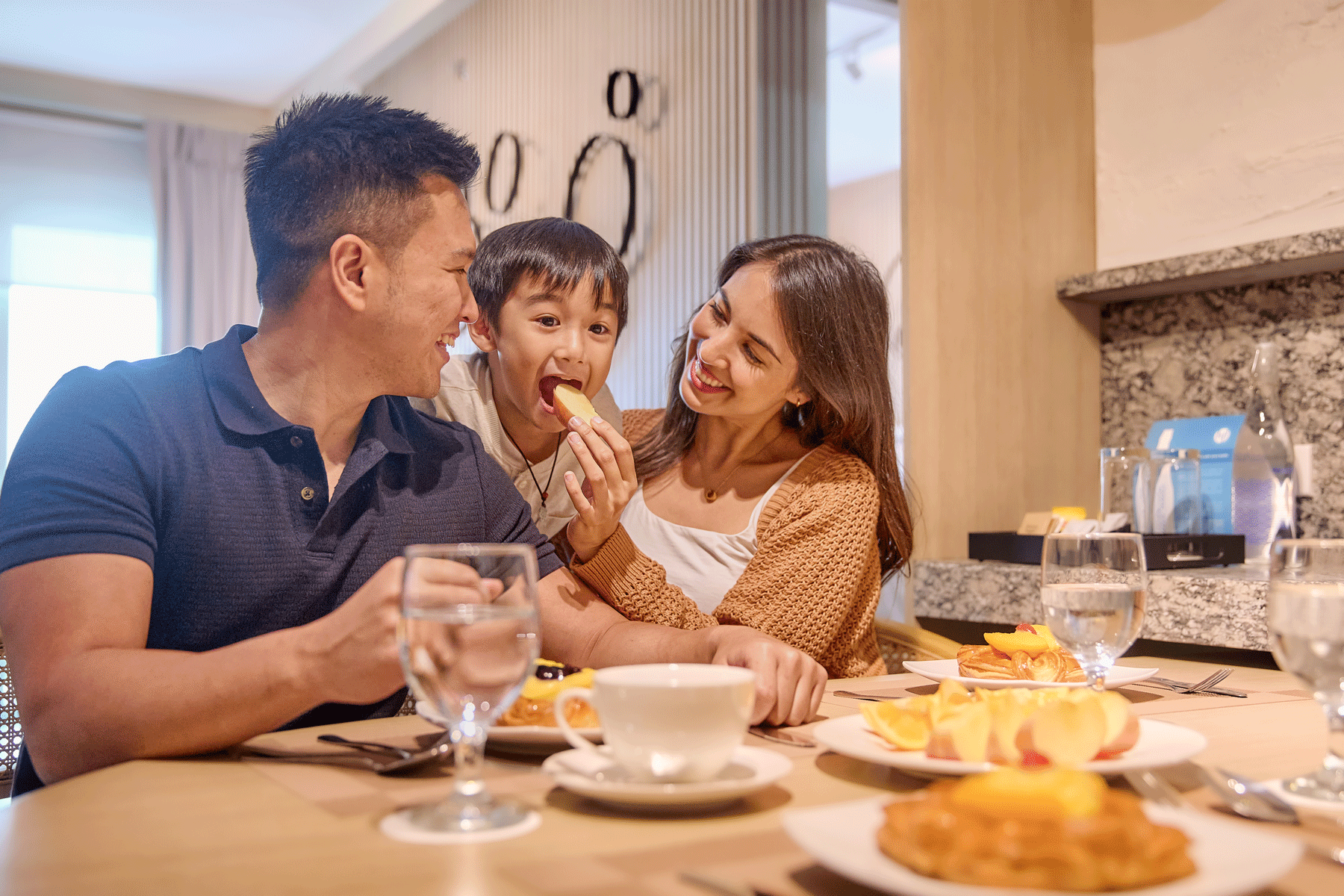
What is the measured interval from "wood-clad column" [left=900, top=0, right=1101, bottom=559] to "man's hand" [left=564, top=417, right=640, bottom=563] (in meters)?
0.96

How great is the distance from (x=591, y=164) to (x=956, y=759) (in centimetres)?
367

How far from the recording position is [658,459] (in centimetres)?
217

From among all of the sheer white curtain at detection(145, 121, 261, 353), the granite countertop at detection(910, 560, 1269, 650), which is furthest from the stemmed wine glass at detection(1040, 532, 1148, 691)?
the sheer white curtain at detection(145, 121, 261, 353)

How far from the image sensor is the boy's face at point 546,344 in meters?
1.89

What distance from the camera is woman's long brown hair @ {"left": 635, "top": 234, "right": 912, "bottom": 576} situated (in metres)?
1.98

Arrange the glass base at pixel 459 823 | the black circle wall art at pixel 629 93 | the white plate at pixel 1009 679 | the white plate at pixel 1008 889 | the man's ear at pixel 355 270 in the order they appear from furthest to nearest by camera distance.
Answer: the black circle wall art at pixel 629 93 → the man's ear at pixel 355 270 → the white plate at pixel 1009 679 → the glass base at pixel 459 823 → the white plate at pixel 1008 889

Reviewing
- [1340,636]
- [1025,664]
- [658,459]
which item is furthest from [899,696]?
[658,459]

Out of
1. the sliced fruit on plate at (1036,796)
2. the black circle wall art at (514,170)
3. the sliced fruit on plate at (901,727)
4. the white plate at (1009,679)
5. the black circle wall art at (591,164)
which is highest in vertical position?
the black circle wall art at (514,170)

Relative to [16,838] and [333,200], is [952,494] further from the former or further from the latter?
[16,838]

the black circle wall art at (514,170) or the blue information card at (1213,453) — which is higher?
the black circle wall art at (514,170)

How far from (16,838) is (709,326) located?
151 centimetres

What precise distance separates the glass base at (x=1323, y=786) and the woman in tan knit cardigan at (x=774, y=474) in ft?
3.03

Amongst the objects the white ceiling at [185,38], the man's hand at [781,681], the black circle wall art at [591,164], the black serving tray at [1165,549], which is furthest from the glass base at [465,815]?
the white ceiling at [185,38]

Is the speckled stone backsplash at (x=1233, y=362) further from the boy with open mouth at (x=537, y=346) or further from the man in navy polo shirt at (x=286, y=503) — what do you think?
the man in navy polo shirt at (x=286, y=503)
